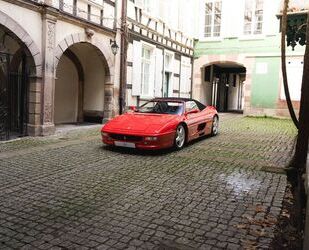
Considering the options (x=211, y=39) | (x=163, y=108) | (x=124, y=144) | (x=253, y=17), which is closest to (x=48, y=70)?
(x=163, y=108)

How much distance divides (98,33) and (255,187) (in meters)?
8.82

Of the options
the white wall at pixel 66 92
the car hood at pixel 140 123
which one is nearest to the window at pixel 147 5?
the white wall at pixel 66 92

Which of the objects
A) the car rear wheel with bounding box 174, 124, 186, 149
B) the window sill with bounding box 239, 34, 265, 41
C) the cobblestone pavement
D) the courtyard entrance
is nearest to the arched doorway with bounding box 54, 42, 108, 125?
the courtyard entrance

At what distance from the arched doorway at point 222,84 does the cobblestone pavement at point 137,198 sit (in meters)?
15.0

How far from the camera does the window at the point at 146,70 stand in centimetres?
1557

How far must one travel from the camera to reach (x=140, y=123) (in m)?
7.83

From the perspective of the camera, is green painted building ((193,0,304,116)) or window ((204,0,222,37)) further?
window ((204,0,222,37))

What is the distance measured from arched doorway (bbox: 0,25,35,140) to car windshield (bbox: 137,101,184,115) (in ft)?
11.3

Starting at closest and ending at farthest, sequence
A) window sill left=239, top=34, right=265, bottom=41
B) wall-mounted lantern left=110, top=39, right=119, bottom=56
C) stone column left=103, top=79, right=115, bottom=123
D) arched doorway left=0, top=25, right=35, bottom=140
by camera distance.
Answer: arched doorway left=0, top=25, right=35, bottom=140 → wall-mounted lantern left=110, top=39, right=119, bottom=56 → stone column left=103, top=79, right=115, bottom=123 → window sill left=239, top=34, right=265, bottom=41

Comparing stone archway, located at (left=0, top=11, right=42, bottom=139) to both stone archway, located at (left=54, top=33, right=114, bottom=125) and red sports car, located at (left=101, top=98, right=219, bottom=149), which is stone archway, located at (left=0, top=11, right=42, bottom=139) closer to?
stone archway, located at (left=54, top=33, right=114, bottom=125)

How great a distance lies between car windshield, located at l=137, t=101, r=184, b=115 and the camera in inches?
338

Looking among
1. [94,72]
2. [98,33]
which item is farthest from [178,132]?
[94,72]

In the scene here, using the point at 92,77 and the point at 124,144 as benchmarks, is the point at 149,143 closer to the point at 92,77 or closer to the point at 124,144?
the point at 124,144

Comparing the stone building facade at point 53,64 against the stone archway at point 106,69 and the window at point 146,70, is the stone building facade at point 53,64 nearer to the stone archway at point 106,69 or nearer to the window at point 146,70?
the stone archway at point 106,69
